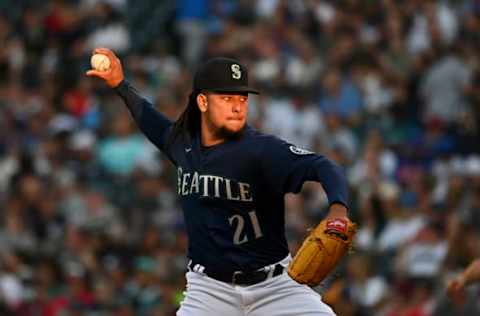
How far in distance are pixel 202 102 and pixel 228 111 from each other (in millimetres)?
210

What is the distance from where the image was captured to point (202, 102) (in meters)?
6.90

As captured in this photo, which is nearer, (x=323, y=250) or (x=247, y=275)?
(x=323, y=250)

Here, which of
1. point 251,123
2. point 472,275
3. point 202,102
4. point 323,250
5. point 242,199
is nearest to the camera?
point 323,250

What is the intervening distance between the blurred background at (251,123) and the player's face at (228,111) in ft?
13.4

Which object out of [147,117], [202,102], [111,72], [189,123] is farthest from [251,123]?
[202,102]

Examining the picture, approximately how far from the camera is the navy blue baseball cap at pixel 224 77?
22.1 ft

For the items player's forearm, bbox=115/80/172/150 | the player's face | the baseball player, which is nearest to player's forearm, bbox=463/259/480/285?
the baseball player

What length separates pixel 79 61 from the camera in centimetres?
1680

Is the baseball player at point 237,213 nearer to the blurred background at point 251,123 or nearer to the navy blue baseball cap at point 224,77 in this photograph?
the navy blue baseball cap at point 224,77

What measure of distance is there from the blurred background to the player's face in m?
4.09

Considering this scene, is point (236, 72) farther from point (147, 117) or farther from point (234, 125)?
point (147, 117)

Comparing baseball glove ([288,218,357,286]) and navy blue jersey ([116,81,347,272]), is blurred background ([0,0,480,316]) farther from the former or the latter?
baseball glove ([288,218,357,286])

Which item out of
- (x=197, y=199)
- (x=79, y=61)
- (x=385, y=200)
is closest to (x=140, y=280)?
(x=385, y=200)

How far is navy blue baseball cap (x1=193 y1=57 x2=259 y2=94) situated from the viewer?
6723 millimetres
